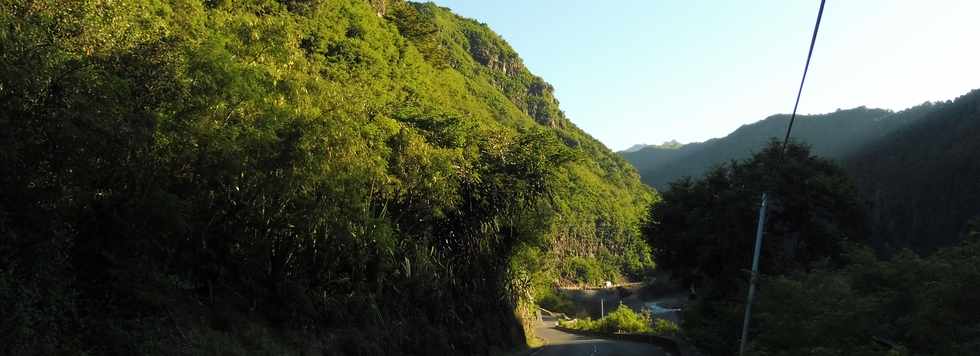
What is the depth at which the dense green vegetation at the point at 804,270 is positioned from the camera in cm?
1209

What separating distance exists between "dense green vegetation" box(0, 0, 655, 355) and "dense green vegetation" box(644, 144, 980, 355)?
7.96m

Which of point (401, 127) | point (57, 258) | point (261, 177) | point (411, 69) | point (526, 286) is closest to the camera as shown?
point (57, 258)

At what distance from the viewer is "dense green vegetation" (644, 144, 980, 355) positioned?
12.1m

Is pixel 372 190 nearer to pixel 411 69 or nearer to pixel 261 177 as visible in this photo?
pixel 261 177

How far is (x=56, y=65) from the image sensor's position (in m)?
10.7

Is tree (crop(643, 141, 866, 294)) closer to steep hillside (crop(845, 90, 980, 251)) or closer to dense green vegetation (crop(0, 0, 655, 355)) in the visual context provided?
steep hillside (crop(845, 90, 980, 251))

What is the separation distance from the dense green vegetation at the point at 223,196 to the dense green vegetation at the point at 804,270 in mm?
Answer: 7955

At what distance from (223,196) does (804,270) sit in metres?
20.2

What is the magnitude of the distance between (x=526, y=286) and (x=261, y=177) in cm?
2469

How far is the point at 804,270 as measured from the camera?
2566 centimetres

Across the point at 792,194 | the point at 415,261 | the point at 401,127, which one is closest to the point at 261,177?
the point at 401,127

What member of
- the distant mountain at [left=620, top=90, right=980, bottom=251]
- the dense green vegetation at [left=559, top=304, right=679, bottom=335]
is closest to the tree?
the distant mountain at [left=620, top=90, right=980, bottom=251]

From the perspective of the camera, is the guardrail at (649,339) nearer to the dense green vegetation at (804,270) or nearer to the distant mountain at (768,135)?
the dense green vegetation at (804,270)

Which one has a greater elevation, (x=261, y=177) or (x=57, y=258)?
(x=261, y=177)
